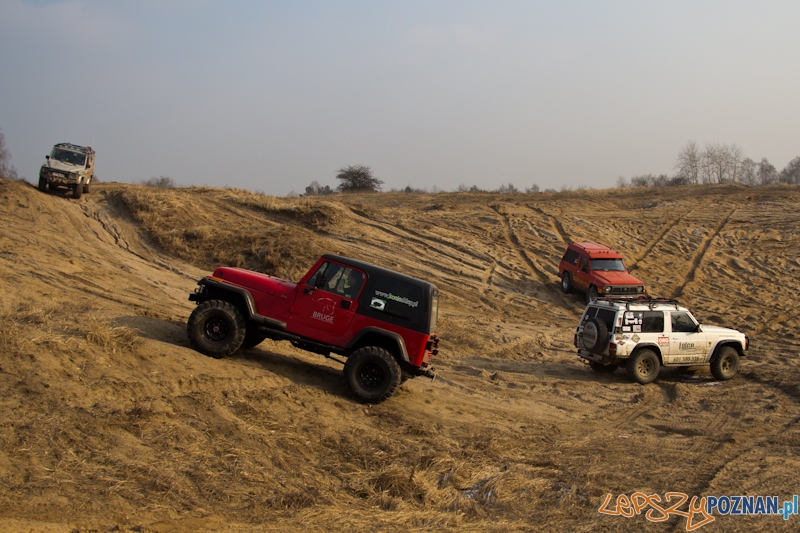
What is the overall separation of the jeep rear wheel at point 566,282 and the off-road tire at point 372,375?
45.5ft

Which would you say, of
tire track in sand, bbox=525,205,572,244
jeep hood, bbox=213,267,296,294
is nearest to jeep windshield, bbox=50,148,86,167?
jeep hood, bbox=213,267,296,294

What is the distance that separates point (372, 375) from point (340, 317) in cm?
103

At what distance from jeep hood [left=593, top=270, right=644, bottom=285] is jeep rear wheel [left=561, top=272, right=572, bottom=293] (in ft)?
4.47

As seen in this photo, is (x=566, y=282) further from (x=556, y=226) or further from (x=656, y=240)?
(x=656, y=240)

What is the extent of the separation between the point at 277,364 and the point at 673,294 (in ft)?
55.2

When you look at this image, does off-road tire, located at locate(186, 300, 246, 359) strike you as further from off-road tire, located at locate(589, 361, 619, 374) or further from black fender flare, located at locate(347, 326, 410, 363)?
off-road tire, located at locate(589, 361, 619, 374)

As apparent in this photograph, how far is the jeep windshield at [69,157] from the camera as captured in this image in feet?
77.3

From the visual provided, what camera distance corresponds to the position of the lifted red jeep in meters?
9.18

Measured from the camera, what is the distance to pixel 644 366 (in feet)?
43.3

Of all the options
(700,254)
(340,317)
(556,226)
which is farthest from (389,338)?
(700,254)

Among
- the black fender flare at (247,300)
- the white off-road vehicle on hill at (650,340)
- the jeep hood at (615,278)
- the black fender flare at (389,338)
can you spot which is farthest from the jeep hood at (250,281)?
the jeep hood at (615,278)

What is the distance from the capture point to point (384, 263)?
21.6m

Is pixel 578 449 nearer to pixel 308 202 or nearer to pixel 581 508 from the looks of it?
pixel 581 508

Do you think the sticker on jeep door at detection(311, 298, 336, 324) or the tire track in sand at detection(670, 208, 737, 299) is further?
the tire track in sand at detection(670, 208, 737, 299)
